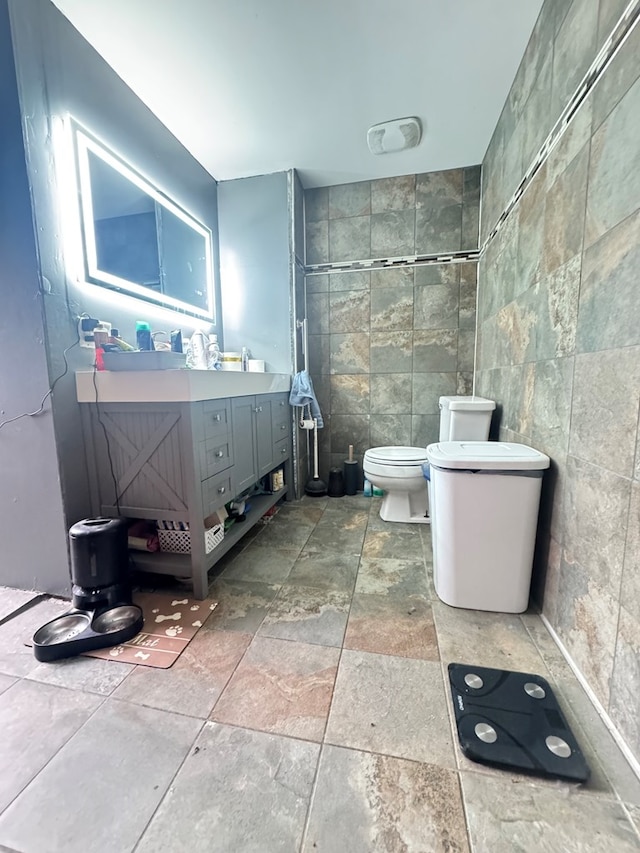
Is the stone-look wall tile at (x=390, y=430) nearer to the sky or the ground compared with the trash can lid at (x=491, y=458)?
nearer to the ground

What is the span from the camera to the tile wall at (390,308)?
2.57m

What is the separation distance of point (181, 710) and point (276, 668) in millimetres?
282

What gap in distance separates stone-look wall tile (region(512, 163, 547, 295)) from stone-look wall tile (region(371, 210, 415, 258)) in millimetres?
995

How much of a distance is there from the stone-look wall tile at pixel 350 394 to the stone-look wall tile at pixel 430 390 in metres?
0.37

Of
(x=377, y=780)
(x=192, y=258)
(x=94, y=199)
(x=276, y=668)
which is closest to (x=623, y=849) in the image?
(x=377, y=780)

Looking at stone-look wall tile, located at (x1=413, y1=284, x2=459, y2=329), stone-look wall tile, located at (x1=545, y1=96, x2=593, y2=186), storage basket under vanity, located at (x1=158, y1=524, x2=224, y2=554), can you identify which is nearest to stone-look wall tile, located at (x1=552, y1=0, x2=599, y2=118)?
stone-look wall tile, located at (x1=545, y1=96, x2=593, y2=186)

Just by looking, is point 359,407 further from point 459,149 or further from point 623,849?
point 623,849

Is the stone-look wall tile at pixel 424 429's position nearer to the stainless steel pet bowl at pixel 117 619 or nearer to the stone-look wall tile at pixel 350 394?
the stone-look wall tile at pixel 350 394

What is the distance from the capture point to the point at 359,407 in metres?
2.83

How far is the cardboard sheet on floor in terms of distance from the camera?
118 cm

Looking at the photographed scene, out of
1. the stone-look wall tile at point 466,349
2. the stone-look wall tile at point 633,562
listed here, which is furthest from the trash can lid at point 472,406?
the stone-look wall tile at point 633,562

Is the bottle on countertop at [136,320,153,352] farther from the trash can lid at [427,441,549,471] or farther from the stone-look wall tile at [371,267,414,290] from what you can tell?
the stone-look wall tile at [371,267,414,290]

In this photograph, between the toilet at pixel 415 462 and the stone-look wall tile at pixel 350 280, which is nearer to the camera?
the toilet at pixel 415 462

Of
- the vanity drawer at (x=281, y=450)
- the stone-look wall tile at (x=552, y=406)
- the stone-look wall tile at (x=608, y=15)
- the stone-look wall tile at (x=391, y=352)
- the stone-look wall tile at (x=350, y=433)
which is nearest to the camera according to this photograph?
the stone-look wall tile at (x=608, y=15)
